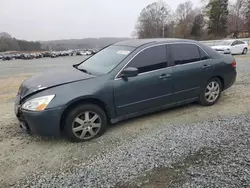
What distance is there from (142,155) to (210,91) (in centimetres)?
253

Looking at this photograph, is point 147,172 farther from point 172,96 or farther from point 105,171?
point 172,96

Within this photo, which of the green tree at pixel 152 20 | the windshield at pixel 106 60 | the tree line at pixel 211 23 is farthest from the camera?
the green tree at pixel 152 20

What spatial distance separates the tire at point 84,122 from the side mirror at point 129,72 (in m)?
0.69

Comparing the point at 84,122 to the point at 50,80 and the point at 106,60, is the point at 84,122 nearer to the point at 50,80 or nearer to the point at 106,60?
the point at 50,80

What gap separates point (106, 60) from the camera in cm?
377

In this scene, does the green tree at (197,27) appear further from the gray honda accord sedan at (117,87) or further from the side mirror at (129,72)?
the side mirror at (129,72)

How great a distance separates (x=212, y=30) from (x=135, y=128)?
57048mm

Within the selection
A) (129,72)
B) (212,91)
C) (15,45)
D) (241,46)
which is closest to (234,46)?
(241,46)

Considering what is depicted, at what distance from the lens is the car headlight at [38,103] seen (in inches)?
111

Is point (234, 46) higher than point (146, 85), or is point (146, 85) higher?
point (234, 46)

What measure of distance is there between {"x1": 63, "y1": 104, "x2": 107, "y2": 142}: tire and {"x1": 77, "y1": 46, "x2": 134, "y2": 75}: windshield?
684 mm

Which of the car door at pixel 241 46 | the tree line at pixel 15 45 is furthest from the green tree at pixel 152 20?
the car door at pixel 241 46

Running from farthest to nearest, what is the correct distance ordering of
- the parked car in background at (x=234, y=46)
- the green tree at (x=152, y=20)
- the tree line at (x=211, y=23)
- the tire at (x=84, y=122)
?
the green tree at (x=152, y=20) < the tree line at (x=211, y=23) < the parked car in background at (x=234, y=46) < the tire at (x=84, y=122)

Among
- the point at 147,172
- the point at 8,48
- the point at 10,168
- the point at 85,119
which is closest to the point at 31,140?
the point at 10,168
